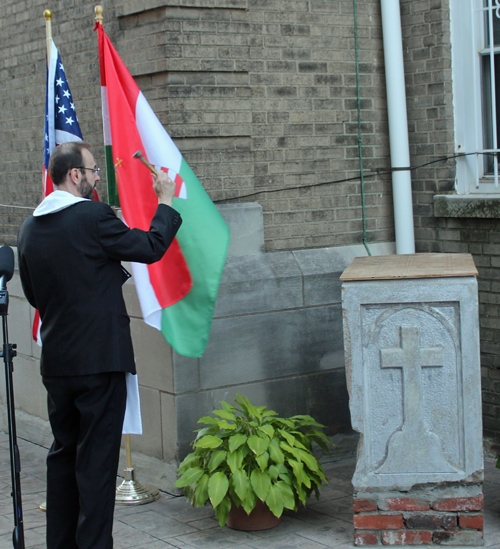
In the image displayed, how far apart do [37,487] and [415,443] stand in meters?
2.68

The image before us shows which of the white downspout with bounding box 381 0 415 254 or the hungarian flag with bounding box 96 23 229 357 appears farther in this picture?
the white downspout with bounding box 381 0 415 254

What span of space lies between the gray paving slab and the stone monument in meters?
0.26

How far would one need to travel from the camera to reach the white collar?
3.73 metres

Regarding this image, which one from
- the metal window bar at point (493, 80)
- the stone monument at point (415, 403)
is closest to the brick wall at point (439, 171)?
the metal window bar at point (493, 80)

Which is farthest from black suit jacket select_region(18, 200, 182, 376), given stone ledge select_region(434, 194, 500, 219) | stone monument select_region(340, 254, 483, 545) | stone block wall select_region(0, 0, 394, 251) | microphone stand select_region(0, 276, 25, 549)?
stone ledge select_region(434, 194, 500, 219)

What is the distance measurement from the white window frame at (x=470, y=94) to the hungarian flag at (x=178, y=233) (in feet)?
7.02

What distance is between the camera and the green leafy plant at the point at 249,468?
434 centimetres

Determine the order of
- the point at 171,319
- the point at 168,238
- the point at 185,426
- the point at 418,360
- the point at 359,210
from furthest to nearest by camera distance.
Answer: the point at 359,210, the point at 185,426, the point at 171,319, the point at 418,360, the point at 168,238

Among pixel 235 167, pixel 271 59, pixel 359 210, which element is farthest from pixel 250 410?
pixel 271 59

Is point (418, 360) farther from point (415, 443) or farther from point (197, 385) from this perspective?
point (197, 385)

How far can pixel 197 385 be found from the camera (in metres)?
5.21

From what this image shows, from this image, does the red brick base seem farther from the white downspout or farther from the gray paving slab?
the white downspout

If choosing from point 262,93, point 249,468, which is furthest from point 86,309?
point 262,93

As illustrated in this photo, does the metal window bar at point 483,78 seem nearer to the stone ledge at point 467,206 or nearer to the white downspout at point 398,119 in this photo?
the stone ledge at point 467,206
